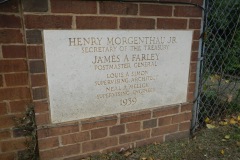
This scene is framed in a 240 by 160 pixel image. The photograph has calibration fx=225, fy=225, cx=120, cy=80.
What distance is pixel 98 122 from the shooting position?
6.67ft

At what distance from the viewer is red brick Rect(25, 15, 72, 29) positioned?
1.61 metres

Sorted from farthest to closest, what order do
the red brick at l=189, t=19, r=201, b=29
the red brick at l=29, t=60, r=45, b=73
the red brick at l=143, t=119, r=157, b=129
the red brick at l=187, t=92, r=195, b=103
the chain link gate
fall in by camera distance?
the chain link gate, the red brick at l=187, t=92, r=195, b=103, the red brick at l=143, t=119, r=157, b=129, the red brick at l=189, t=19, r=201, b=29, the red brick at l=29, t=60, r=45, b=73

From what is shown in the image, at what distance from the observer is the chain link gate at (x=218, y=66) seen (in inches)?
99.5

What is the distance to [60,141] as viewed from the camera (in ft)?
6.38

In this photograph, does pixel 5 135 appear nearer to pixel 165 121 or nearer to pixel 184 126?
pixel 165 121

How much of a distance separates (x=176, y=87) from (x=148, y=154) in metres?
0.72

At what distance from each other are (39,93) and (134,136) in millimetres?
1024

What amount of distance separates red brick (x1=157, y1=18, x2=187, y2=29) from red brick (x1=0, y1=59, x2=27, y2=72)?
120 cm

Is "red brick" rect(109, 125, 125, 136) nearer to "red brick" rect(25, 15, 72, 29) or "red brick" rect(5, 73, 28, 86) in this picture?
"red brick" rect(5, 73, 28, 86)

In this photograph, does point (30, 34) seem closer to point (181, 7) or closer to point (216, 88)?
point (181, 7)

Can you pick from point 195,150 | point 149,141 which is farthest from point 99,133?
point 195,150

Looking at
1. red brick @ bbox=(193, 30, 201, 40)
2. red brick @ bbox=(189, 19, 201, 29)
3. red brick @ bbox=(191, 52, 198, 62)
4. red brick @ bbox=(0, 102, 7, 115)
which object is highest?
red brick @ bbox=(189, 19, 201, 29)

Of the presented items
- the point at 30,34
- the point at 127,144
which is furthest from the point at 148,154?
the point at 30,34

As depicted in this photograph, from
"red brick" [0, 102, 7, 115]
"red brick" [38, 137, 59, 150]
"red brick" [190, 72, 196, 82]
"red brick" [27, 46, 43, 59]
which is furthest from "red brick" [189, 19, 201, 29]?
"red brick" [0, 102, 7, 115]
